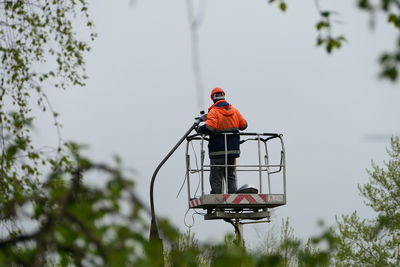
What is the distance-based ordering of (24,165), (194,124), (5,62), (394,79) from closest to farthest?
(394,79)
(24,165)
(5,62)
(194,124)

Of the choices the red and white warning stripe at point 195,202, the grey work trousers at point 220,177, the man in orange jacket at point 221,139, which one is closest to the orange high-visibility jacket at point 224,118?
the man in orange jacket at point 221,139

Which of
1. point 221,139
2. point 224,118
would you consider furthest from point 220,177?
point 224,118

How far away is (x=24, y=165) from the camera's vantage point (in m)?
8.75

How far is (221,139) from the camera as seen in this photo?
14391 mm

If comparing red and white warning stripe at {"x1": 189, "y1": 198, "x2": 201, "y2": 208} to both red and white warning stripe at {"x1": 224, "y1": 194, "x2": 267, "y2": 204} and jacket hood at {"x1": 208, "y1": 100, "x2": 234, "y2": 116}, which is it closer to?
red and white warning stripe at {"x1": 224, "y1": 194, "x2": 267, "y2": 204}

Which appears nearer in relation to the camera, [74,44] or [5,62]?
[5,62]

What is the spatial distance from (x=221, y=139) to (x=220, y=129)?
18cm

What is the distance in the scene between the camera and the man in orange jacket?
46.9ft

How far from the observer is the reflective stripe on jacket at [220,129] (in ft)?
46.8

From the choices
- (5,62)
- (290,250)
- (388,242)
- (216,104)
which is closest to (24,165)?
(5,62)

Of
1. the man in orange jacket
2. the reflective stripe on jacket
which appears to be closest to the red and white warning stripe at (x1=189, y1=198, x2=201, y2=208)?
the man in orange jacket

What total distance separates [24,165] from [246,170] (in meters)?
6.45

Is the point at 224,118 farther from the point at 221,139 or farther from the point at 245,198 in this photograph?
the point at 245,198

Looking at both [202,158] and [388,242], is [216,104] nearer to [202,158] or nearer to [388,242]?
[202,158]
